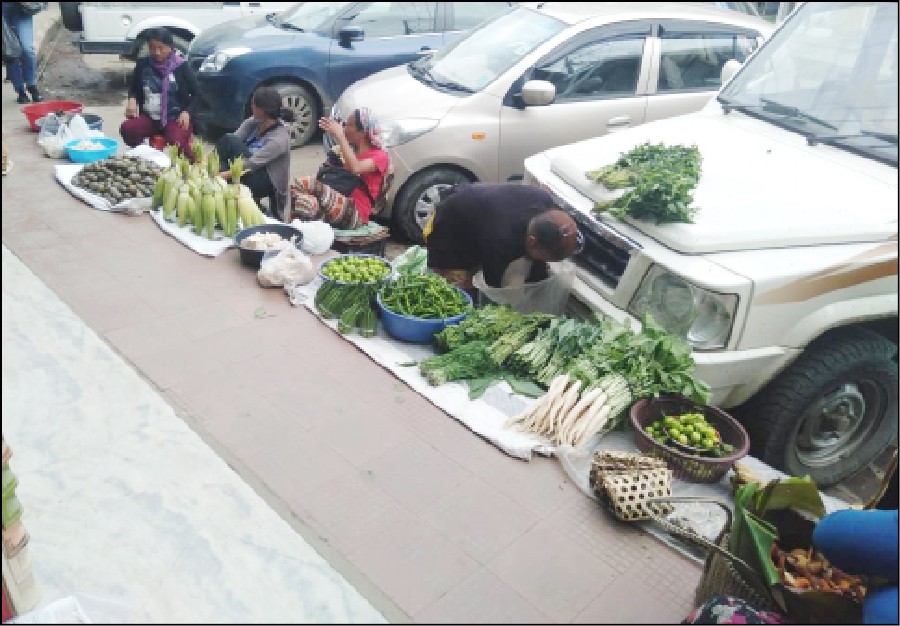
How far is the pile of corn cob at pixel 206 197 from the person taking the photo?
263 inches

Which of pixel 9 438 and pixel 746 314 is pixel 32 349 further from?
pixel 746 314

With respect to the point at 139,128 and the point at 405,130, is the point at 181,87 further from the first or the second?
the point at 405,130

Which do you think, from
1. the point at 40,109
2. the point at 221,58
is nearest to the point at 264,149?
the point at 221,58

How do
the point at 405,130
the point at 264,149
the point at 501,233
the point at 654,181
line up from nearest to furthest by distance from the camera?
the point at 654,181, the point at 501,233, the point at 405,130, the point at 264,149

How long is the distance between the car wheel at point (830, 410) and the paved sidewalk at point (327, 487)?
52.6 inches

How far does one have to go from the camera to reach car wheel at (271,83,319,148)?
9.48 m

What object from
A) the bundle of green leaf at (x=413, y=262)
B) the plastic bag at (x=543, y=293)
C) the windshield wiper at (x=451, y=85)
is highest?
the windshield wiper at (x=451, y=85)

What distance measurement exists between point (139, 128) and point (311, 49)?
2.37m

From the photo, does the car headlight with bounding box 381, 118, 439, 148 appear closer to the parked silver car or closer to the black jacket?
the parked silver car

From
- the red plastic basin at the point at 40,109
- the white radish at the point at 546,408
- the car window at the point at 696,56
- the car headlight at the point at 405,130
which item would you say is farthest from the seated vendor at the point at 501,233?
Result: the red plastic basin at the point at 40,109

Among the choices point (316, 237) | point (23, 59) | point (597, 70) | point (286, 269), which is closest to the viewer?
point (286, 269)

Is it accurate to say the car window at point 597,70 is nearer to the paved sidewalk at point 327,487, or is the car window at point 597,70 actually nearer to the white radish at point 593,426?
the paved sidewalk at point 327,487

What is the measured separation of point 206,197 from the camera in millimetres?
6656

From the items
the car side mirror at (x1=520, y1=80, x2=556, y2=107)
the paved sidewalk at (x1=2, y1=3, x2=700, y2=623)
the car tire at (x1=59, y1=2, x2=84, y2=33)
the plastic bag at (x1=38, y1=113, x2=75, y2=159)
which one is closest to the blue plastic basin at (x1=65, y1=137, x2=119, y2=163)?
the plastic bag at (x1=38, y1=113, x2=75, y2=159)
